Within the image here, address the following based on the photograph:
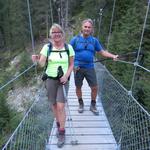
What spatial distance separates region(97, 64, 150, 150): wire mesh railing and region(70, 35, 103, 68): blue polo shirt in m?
0.39

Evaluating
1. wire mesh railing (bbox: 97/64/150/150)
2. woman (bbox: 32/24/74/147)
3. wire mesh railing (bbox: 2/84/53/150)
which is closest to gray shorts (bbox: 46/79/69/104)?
woman (bbox: 32/24/74/147)

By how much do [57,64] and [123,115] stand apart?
117 cm

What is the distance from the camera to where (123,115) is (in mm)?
3504

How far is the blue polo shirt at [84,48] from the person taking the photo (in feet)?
10.2

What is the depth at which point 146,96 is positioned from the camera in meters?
5.20

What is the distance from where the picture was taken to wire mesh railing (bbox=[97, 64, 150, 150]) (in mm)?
3082

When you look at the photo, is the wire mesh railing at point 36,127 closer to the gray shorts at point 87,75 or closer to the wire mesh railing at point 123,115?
the gray shorts at point 87,75

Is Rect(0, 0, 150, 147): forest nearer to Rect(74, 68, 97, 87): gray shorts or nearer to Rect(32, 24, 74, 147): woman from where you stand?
Rect(74, 68, 97, 87): gray shorts

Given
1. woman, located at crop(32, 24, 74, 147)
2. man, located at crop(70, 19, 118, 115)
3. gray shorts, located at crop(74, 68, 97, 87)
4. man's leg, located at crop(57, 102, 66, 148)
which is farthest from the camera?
gray shorts, located at crop(74, 68, 97, 87)

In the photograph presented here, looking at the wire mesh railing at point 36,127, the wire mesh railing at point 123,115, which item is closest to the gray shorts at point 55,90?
the wire mesh railing at point 36,127

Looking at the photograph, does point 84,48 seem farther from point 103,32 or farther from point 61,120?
point 103,32

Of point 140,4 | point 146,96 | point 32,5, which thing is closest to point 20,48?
point 32,5

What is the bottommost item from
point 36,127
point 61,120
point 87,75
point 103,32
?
point 103,32

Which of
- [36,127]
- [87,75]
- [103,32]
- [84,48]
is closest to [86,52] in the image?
[84,48]
